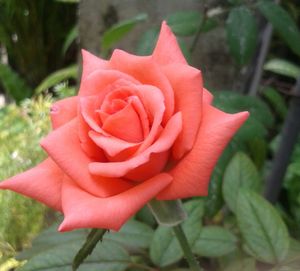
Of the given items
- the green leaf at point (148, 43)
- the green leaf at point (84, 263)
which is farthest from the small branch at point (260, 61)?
the green leaf at point (84, 263)

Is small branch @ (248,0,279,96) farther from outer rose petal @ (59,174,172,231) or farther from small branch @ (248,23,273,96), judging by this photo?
outer rose petal @ (59,174,172,231)

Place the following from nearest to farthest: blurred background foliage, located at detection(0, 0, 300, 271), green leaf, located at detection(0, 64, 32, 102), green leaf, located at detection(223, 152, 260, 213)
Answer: blurred background foliage, located at detection(0, 0, 300, 271), green leaf, located at detection(223, 152, 260, 213), green leaf, located at detection(0, 64, 32, 102)

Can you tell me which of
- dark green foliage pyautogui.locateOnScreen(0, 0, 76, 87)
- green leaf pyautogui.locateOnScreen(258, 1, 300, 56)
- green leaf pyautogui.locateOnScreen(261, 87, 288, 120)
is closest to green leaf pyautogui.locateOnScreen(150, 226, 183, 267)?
green leaf pyautogui.locateOnScreen(258, 1, 300, 56)

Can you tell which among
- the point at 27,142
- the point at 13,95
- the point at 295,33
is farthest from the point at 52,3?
the point at 295,33

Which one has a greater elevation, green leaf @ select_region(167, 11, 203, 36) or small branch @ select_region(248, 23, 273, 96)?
green leaf @ select_region(167, 11, 203, 36)

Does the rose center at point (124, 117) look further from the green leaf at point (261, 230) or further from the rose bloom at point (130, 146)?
the green leaf at point (261, 230)

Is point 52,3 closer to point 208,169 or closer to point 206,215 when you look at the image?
point 206,215

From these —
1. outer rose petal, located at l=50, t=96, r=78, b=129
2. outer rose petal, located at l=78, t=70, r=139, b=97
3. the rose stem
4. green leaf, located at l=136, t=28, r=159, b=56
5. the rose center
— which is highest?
outer rose petal, located at l=78, t=70, r=139, b=97

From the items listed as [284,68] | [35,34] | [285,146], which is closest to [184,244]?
[285,146]
